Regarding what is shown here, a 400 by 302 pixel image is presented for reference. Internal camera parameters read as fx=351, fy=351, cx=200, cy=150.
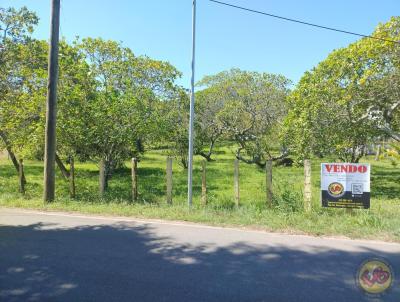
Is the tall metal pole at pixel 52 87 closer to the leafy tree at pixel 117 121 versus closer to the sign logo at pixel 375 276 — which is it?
the leafy tree at pixel 117 121

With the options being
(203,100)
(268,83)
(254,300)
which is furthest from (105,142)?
(203,100)

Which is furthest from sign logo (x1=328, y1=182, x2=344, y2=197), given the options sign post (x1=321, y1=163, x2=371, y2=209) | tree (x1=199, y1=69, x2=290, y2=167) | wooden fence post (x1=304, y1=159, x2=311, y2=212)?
tree (x1=199, y1=69, x2=290, y2=167)

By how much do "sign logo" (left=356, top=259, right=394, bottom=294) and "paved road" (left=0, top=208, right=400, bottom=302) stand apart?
0.34ft

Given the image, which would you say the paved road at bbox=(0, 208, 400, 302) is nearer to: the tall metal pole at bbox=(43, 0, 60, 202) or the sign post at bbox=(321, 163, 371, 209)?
the sign post at bbox=(321, 163, 371, 209)

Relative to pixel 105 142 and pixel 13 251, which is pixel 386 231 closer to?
pixel 13 251

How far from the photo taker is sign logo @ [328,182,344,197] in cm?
786

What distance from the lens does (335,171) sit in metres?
7.94

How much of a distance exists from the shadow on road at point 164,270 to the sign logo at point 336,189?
2567 millimetres

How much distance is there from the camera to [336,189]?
25.9 ft

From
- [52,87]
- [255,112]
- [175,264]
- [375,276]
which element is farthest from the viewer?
[255,112]

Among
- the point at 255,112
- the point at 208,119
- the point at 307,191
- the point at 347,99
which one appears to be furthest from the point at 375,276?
the point at 208,119

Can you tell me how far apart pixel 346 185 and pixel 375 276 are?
3.57 meters

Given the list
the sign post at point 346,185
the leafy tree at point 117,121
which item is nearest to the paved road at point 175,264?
the sign post at point 346,185

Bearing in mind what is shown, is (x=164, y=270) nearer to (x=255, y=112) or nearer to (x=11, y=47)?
(x=11, y=47)
